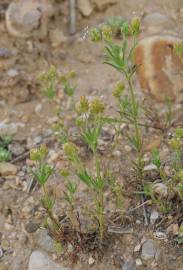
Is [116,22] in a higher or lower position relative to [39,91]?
higher

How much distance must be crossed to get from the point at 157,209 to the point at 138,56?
3.48 ft

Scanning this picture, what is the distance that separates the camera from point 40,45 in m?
3.75

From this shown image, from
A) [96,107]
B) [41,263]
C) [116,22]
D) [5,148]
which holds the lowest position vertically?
[41,263]

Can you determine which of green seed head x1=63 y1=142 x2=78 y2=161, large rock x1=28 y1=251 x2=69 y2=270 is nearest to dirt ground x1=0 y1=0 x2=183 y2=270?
large rock x1=28 y1=251 x2=69 y2=270

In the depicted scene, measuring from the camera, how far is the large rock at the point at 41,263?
2793 mm

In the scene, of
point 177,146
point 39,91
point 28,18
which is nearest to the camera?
point 177,146

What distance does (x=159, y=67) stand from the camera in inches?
136

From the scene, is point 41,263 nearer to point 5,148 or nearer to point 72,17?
point 5,148

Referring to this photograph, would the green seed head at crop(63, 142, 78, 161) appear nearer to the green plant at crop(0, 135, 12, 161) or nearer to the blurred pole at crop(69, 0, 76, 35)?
the green plant at crop(0, 135, 12, 161)

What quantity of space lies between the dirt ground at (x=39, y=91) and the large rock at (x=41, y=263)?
3 centimetres

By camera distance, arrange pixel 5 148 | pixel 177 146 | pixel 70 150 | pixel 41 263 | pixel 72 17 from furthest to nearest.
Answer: pixel 72 17 → pixel 5 148 → pixel 41 263 → pixel 177 146 → pixel 70 150

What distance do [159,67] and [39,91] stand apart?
772mm

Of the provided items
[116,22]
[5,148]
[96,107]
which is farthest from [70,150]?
[116,22]

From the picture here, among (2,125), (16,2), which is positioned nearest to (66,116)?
(2,125)
